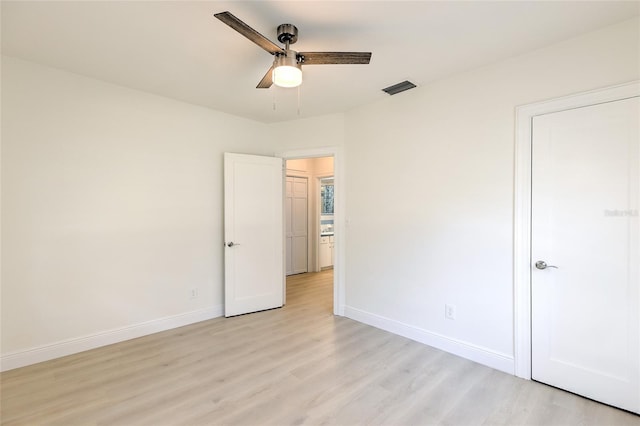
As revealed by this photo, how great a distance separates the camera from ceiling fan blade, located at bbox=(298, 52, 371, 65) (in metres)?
1.92

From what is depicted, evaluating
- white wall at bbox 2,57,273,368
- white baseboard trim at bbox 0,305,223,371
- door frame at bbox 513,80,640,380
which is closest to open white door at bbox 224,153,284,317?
white wall at bbox 2,57,273,368

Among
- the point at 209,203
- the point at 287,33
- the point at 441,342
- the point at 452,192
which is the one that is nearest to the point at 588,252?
the point at 452,192

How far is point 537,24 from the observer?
6.68 feet

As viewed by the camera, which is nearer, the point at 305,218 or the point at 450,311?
the point at 450,311

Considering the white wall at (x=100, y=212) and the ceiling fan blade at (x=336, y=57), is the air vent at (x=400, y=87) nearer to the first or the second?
the ceiling fan blade at (x=336, y=57)

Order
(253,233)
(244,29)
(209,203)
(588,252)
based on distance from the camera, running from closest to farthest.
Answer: (244,29)
(588,252)
(209,203)
(253,233)

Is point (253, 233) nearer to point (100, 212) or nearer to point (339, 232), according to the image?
point (339, 232)

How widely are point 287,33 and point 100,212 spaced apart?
2.50 meters

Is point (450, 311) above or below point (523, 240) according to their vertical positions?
below

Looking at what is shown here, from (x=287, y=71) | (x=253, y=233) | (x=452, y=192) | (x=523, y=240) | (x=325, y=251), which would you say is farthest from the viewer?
(x=325, y=251)

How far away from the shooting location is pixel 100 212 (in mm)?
2973

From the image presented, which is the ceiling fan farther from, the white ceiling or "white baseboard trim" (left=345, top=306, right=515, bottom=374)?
"white baseboard trim" (left=345, top=306, right=515, bottom=374)

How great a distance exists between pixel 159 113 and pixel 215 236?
5.15ft

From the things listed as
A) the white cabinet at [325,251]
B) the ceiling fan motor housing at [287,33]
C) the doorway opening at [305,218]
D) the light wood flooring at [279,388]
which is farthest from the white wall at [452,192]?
the white cabinet at [325,251]
